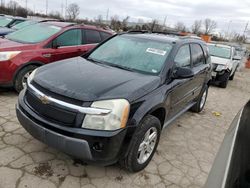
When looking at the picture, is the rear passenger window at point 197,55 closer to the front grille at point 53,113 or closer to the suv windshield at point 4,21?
the front grille at point 53,113

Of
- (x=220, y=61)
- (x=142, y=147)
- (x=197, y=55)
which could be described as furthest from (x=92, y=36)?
(x=220, y=61)

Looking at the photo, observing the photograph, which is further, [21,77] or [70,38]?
[70,38]

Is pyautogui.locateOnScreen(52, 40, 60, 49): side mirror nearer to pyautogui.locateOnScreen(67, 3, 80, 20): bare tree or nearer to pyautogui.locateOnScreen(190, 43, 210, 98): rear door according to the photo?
pyautogui.locateOnScreen(190, 43, 210, 98): rear door

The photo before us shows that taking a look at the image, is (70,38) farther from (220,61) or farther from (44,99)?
(220,61)

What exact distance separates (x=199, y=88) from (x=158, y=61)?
6.08 ft

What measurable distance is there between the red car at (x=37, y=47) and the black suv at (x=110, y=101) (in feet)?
5.60

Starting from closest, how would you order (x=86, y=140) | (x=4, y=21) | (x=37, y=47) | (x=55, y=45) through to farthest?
(x=86, y=140) → (x=37, y=47) → (x=55, y=45) → (x=4, y=21)

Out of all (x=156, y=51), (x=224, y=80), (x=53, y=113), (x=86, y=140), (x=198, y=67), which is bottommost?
(x=224, y=80)

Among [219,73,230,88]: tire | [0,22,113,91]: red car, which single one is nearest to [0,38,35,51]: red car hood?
[0,22,113,91]: red car

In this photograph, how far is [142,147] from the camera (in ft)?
9.65

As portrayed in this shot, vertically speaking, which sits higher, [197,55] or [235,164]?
[197,55]

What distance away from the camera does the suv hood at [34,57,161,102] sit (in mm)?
2527

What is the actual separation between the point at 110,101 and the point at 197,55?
273cm

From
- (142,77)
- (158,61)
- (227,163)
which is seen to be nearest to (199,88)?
(158,61)
